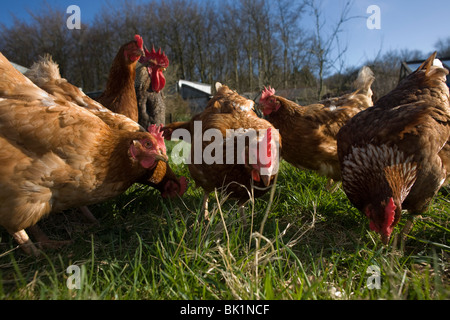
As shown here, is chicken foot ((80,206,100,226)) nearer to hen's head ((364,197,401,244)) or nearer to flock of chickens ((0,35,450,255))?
flock of chickens ((0,35,450,255))

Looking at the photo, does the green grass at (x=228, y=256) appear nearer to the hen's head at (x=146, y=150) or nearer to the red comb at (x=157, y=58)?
the hen's head at (x=146, y=150)

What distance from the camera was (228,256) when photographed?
1351 mm

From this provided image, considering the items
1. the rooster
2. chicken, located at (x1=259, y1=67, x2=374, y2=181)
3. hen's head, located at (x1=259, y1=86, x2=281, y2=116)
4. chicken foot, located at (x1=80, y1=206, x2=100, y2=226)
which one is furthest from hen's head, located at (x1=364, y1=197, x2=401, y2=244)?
chicken foot, located at (x1=80, y1=206, x2=100, y2=226)

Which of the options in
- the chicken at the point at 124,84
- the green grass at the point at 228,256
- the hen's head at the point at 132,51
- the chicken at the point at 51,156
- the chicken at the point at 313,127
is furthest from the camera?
the hen's head at the point at 132,51

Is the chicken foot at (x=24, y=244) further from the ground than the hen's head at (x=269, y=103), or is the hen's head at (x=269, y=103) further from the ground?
the hen's head at (x=269, y=103)

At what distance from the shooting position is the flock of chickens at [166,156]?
1589 mm

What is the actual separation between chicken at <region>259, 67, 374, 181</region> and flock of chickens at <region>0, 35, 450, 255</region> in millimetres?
629

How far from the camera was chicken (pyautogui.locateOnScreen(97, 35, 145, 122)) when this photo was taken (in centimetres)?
305

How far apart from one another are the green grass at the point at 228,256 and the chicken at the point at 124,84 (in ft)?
3.72

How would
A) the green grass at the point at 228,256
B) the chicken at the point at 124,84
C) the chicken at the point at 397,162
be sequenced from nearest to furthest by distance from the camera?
the green grass at the point at 228,256 < the chicken at the point at 397,162 < the chicken at the point at 124,84

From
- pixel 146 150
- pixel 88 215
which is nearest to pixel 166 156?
pixel 146 150

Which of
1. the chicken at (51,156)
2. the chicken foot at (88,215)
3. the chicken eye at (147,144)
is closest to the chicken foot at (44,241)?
the chicken at (51,156)
